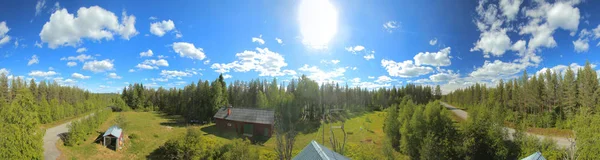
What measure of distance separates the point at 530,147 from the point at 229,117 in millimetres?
35792

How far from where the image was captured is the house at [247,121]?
1479 inches

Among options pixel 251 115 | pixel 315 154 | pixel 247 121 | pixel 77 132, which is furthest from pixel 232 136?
pixel 315 154

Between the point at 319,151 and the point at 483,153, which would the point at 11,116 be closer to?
the point at 319,151

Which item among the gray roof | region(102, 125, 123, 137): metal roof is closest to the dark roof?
region(102, 125, 123, 137): metal roof

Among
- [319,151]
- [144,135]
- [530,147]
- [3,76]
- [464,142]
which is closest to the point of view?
[319,151]

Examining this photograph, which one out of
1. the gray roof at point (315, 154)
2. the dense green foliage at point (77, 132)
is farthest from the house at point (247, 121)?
the gray roof at point (315, 154)

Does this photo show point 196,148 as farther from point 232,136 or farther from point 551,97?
point 551,97

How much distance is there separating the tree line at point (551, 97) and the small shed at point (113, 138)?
42001 mm

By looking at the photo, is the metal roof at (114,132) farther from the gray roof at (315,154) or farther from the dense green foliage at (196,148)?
the gray roof at (315,154)

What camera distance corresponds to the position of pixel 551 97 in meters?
47.6

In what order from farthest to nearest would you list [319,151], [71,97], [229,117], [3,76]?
[71,97] < [3,76] < [229,117] < [319,151]

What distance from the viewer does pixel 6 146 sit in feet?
44.2

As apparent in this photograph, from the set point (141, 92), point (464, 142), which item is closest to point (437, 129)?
point (464, 142)

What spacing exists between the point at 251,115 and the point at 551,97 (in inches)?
2093
